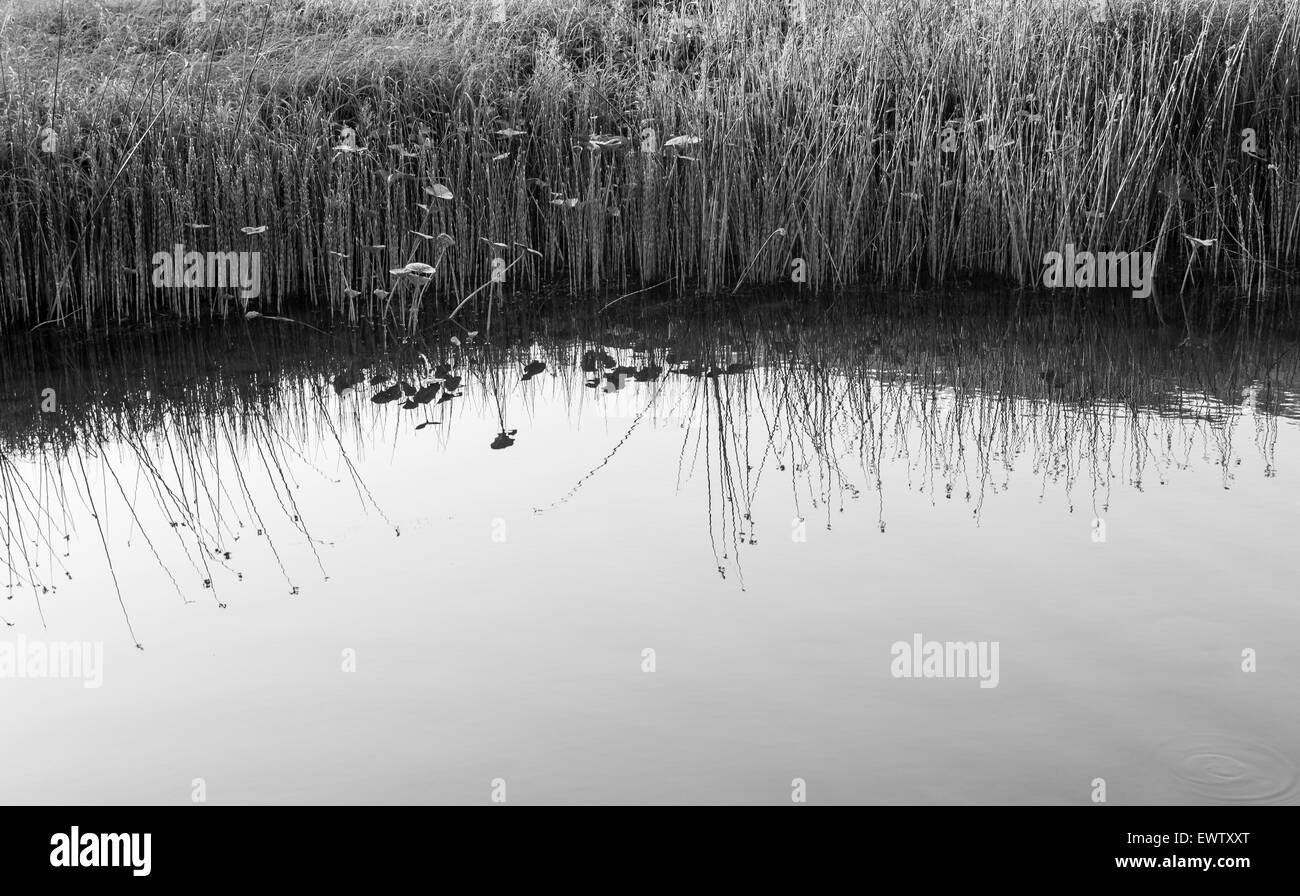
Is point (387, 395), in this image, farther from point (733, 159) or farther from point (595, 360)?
point (733, 159)

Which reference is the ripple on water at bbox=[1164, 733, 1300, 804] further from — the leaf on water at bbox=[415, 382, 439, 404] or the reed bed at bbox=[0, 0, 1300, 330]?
the reed bed at bbox=[0, 0, 1300, 330]

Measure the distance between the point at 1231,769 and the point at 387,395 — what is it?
2762 millimetres

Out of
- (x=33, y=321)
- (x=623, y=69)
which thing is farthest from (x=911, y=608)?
(x=623, y=69)

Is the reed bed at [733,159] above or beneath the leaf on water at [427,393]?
above

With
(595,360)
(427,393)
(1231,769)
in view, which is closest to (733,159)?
(595,360)

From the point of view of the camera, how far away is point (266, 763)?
6.75 ft

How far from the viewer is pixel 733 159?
547cm

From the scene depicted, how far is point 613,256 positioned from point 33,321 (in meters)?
2.21

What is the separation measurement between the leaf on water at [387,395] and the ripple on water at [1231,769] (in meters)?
2.62

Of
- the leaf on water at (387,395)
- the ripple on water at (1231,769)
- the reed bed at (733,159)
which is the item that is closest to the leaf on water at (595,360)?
the leaf on water at (387,395)

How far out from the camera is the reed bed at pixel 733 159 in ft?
16.8

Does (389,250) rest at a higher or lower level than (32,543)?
higher

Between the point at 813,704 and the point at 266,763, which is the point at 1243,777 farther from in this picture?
the point at 266,763

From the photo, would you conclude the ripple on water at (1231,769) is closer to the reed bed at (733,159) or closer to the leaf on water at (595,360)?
the leaf on water at (595,360)
